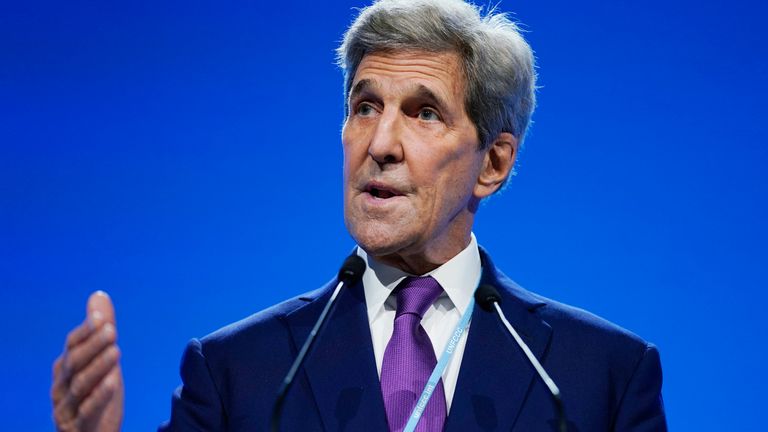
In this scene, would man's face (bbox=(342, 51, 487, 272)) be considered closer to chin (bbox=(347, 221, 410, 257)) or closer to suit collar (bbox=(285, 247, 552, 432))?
chin (bbox=(347, 221, 410, 257))

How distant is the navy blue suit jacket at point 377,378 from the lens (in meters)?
1.95

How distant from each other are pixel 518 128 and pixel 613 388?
61 cm

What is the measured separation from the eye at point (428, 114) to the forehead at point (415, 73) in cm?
4

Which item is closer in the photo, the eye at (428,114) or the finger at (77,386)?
the finger at (77,386)

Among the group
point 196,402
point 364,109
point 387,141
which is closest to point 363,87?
point 364,109

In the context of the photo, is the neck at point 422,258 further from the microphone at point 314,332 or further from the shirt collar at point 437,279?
the microphone at point 314,332

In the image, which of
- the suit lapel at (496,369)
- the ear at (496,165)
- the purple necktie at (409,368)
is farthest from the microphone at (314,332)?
the ear at (496,165)

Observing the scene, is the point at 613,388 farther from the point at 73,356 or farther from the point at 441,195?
the point at 73,356

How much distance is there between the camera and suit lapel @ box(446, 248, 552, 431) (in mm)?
1947

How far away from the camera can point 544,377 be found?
5.62 feet

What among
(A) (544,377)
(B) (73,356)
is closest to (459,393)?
(A) (544,377)

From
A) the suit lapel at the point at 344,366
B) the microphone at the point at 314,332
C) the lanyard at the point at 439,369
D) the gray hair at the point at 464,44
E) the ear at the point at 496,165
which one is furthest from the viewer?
the ear at the point at 496,165

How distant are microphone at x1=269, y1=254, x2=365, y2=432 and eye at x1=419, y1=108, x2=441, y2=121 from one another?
35cm

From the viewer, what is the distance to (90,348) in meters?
1.48
